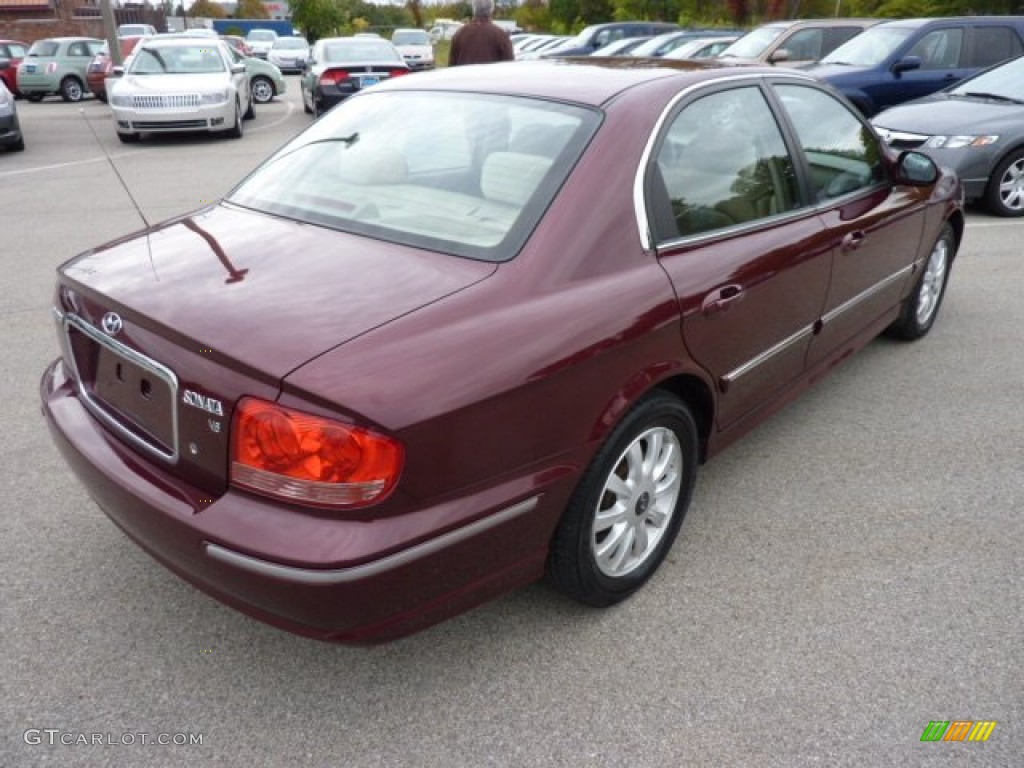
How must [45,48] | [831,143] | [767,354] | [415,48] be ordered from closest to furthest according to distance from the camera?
1. [767,354]
2. [831,143]
3. [45,48]
4. [415,48]

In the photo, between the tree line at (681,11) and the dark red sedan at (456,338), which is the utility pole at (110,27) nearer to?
the tree line at (681,11)

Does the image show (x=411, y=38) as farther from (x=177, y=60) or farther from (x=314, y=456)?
(x=314, y=456)

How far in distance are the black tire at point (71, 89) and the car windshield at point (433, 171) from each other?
21115mm

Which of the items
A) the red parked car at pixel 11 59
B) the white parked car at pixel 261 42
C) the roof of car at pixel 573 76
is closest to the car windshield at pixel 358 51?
the red parked car at pixel 11 59

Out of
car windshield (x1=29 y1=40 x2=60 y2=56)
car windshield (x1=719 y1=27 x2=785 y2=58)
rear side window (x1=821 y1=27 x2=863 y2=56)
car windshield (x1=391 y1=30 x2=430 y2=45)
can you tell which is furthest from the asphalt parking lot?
car windshield (x1=391 y1=30 x2=430 y2=45)

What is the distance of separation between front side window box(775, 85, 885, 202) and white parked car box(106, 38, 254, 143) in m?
10.7

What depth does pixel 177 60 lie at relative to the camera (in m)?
13.1

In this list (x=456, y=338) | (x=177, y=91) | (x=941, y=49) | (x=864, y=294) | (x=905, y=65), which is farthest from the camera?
(x=177, y=91)

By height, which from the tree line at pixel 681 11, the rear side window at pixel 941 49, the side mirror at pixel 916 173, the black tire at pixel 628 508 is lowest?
the black tire at pixel 628 508

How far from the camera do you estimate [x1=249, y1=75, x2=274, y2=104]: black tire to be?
63.7ft

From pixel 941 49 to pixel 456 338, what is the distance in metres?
11.0

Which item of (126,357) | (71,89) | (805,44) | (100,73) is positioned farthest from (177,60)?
(126,357)

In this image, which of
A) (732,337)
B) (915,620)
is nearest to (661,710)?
(915,620)

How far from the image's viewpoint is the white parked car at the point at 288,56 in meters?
32.1
